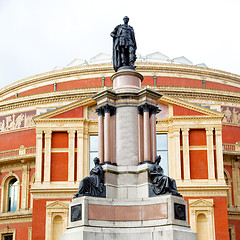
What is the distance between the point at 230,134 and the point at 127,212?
2910 cm

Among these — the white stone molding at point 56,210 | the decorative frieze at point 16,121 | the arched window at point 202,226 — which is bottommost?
the arched window at point 202,226

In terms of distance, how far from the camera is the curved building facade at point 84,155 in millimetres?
38781

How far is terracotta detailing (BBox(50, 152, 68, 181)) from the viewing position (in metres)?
39.8

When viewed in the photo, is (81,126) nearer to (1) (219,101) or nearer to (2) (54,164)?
(2) (54,164)

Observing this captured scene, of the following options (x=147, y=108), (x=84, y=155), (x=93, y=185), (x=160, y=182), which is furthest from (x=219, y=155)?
(x=93, y=185)

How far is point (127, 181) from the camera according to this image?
19438mm

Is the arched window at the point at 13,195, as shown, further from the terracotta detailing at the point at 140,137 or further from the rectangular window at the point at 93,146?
the terracotta detailing at the point at 140,137

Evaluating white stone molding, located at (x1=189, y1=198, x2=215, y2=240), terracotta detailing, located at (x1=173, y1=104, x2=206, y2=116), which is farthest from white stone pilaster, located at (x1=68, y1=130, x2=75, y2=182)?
white stone molding, located at (x1=189, y1=198, x2=215, y2=240)

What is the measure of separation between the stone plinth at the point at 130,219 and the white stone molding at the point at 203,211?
67.3 feet

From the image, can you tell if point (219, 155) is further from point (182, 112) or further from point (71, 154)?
point (71, 154)

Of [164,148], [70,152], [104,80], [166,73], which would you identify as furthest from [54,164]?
[166,73]

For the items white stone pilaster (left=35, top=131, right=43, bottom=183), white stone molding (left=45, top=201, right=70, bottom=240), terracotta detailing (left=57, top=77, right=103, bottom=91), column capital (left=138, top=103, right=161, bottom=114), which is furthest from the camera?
terracotta detailing (left=57, top=77, right=103, bottom=91)

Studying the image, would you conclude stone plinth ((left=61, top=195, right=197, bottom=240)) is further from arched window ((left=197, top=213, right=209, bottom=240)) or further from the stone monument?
arched window ((left=197, top=213, right=209, bottom=240))

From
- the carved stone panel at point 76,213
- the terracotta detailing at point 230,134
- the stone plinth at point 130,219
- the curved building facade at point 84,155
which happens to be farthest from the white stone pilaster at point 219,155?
the carved stone panel at point 76,213
